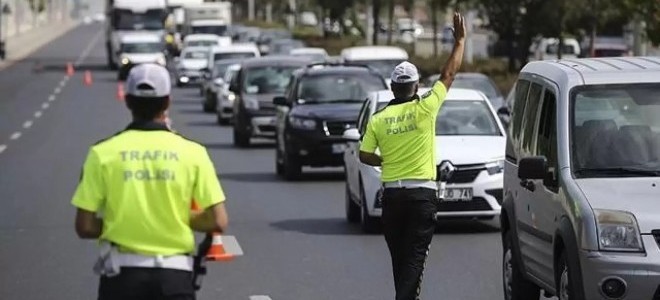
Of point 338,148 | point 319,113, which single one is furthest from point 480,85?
point 338,148

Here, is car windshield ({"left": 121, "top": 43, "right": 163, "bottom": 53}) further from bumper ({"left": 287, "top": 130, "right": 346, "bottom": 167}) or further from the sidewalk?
bumper ({"left": 287, "top": 130, "right": 346, "bottom": 167})

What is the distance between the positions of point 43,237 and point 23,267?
8.32 feet

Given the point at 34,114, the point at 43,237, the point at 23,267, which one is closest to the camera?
the point at 23,267

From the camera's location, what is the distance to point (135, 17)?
71750 millimetres

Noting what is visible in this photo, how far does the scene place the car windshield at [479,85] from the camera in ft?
98.3

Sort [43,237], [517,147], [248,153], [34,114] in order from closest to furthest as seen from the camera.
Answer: [517,147] < [43,237] < [248,153] < [34,114]

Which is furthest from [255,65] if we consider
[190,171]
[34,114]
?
[190,171]

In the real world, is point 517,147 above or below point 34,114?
above

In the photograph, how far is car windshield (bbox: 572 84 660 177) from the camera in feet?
33.9

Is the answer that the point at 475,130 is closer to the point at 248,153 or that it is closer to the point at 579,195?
the point at 579,195

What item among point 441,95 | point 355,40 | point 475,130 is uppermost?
point 441,95

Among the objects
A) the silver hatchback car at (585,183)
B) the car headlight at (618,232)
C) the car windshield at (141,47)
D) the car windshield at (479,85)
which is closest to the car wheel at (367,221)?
the silver hatchback car at (585,183)

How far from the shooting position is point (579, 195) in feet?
32.3

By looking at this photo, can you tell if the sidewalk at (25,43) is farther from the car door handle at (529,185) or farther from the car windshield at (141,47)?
the car door handle at (529,185)
